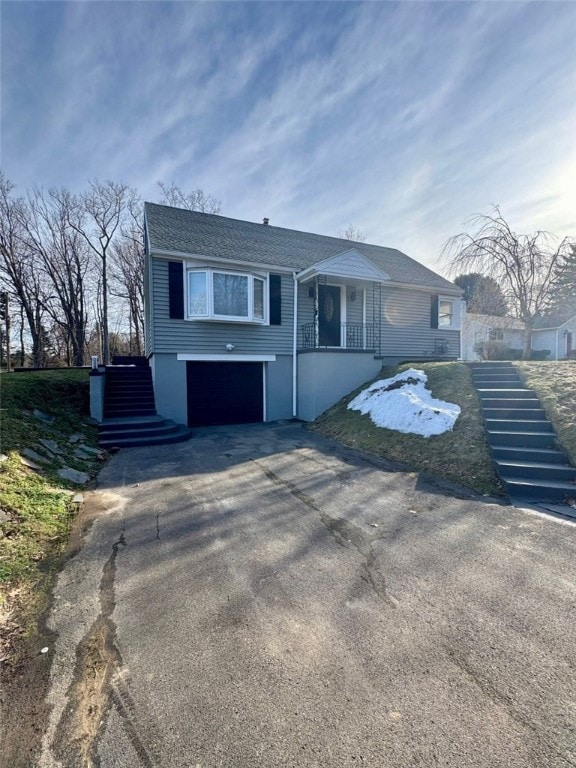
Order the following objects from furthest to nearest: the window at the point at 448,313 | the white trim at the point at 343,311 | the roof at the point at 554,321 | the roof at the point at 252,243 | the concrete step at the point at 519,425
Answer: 1. the roof at the point at 554,321
2. the window at the point at 448,313
3. the white trim at the point at 343,311
4. the roof at the point at 252,243
5. the concrete step at the point at 519,425

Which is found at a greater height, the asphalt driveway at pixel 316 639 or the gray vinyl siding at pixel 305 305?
the gray vinyl siding at pixel 305 305

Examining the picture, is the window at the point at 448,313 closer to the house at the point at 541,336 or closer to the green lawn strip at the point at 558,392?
the green lawn strip at the point at 558,392

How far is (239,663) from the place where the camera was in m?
2.02

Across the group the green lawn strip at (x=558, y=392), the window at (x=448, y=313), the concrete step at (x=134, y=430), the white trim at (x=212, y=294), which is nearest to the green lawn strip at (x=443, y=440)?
the green lawn strip at (x=558, y=392)

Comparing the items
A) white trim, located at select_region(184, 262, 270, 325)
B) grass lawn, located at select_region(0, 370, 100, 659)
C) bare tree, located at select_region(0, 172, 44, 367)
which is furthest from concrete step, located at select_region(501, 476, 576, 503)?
bare tree, located at select_region(0, 172, 44, 367)

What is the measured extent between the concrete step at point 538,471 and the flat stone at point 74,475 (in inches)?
257

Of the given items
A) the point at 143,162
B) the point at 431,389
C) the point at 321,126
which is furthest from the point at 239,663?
the point at 143,162

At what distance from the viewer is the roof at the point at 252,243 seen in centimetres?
1063

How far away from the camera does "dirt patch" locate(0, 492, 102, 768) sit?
1548mm

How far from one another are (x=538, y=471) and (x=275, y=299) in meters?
8.71

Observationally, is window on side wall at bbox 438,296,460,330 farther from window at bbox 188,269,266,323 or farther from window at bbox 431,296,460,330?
window at bbox 188,269,266,323

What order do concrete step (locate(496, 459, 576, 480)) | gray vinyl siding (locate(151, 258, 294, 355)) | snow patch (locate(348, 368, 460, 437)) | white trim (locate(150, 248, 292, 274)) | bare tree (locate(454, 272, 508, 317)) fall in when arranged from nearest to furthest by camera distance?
1. concrete step (locate(496, 459, 576, 480))
2. snow patch (locate(348, 368, 460, 437))
3. white trim (locate(150, 248, 292, 274))
4. gray vinyl siding (locate(151, 258, 294, 355))
5. bare tree (locate(454, 272, 508, 317))

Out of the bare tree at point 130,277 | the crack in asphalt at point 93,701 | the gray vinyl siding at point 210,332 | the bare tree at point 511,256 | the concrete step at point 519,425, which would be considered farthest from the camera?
the bare tree at point 130,277

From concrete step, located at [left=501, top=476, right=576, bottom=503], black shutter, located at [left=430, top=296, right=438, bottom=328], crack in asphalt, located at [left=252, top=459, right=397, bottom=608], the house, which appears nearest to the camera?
crack in asphalt, located at [left=252, top=459, right=397, bottom=608]
